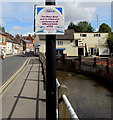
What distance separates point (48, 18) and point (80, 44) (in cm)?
4776

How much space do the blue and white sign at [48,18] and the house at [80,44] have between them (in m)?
45.6

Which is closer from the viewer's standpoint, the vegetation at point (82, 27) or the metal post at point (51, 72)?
the metal post at point (51, 72)

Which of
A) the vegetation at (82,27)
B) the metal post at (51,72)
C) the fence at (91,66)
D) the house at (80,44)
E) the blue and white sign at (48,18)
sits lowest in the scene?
the fence at (91,66)

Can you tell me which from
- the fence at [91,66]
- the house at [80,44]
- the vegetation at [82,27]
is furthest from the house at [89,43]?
the vegetation at [82,27]

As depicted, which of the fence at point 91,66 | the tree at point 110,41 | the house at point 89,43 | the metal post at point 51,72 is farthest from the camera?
the house at point 89,43

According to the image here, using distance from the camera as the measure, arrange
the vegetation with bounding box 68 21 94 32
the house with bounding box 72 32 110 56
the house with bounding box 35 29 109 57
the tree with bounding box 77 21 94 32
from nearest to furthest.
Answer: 1. the house with bounding box 35 29 109 57
2. the house with bounding box 72 32 110 56
3. the vegetation with bounding box 68 21 94 32
4. the tree with bounding box 77 21 94 32

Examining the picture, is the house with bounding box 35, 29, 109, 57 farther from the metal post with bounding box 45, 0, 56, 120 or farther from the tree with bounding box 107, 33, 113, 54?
the metal post with bounding box 45, 0, 56, 120

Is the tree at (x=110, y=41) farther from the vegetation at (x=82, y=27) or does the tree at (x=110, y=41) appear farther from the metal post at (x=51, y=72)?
the metal post at (x=51, y=72)

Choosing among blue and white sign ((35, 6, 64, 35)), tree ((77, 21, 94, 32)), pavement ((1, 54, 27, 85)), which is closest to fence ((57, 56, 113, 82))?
pavement ((1, 54, 27, 85))

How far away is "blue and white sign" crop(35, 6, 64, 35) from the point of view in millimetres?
2904

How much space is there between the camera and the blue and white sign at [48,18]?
2.90 m

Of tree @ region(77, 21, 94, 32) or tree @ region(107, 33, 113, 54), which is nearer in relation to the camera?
tree @ region(107, 33, 113, 54)

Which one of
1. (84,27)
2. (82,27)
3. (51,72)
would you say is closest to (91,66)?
(51,72)

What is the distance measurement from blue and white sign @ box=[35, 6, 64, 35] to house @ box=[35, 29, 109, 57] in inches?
1793
